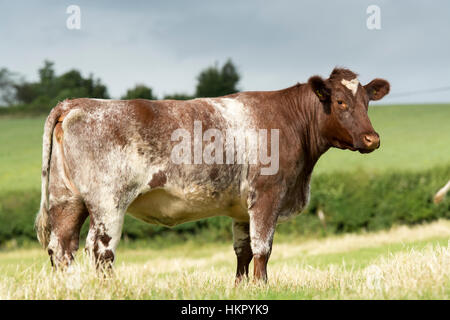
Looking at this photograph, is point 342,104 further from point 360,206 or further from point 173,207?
point 360,206

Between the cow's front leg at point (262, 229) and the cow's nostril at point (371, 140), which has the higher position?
the cow's nostril at point (371, 140)

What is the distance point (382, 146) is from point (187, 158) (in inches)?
1491

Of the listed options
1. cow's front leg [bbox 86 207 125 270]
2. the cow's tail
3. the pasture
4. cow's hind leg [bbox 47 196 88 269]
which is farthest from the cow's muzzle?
the cow's tail

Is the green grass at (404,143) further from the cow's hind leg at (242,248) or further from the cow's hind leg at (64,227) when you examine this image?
the cow's hind leg at (64,227)

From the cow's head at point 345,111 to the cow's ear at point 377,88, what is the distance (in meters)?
0.40

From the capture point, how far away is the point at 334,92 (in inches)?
317

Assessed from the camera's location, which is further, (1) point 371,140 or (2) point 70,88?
(2) point 70,88

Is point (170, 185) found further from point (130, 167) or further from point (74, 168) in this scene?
point (74, 168)

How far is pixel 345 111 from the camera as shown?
7957 mm

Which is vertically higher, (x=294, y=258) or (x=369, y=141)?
(x=369, y=141)

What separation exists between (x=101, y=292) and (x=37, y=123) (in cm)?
5370

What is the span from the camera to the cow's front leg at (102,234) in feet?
22.9

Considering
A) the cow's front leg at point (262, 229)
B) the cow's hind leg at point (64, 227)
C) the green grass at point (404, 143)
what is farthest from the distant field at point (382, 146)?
the cow's hind leg at point (64, 227)

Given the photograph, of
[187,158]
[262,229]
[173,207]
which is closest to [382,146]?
[262,229]
